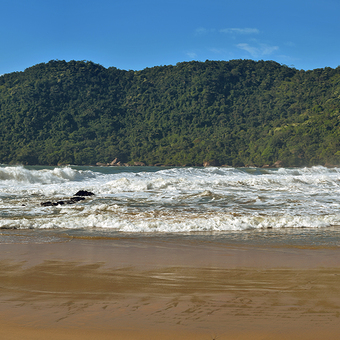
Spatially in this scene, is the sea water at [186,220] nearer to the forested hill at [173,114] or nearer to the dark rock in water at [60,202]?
the dark rock in water at [60,202]

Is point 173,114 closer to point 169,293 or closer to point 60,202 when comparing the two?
point 60,202

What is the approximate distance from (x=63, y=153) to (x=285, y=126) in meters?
65.2

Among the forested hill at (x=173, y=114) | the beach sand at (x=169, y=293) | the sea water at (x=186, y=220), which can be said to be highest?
the forested hill at (x=173, y=114)

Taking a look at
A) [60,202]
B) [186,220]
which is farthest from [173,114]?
[186,220]

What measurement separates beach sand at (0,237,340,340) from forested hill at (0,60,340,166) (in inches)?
3336

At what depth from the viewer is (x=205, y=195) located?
1334 cm

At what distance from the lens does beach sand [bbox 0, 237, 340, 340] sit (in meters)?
2.73

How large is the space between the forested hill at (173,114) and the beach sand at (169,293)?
3336 inches

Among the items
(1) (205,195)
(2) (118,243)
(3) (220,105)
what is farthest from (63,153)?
(2) (118,243)

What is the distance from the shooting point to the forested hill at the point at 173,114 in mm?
96625

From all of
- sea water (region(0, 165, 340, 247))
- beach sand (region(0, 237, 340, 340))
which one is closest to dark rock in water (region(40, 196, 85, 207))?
sea water (region(0, 165, 340, 247))

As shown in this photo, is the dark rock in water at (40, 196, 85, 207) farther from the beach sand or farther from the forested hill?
the forested hill

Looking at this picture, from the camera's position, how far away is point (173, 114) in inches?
5005

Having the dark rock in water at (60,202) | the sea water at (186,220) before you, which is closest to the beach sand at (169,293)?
the sea water at (186,220)
